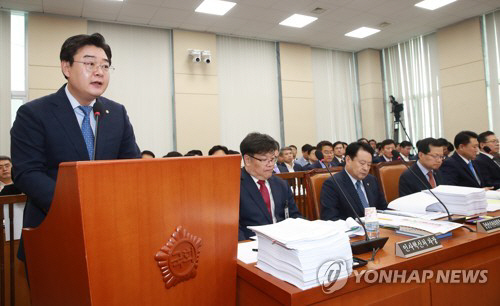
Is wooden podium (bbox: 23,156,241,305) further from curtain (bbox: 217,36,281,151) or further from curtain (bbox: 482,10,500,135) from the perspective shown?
curtain (bbox: 482,10,500,135)

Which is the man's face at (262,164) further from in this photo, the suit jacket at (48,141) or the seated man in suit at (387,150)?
the seated man in suit at (387,150)

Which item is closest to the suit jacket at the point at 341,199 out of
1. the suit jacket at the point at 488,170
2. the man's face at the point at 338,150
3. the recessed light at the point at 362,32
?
the suit jacket at the point at 488,170

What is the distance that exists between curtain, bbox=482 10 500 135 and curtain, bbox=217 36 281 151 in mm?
4150

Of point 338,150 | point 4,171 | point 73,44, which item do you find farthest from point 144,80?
point 73,44

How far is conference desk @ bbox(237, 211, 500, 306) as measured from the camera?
900 mm

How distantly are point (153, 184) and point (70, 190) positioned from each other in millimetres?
166

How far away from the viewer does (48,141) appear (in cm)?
111

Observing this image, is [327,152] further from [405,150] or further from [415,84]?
[415,84]

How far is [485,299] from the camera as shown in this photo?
125cm

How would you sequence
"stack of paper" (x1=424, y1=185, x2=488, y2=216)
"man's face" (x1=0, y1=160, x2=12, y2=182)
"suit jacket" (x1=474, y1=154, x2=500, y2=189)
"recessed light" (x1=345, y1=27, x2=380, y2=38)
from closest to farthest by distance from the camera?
"stack of paper" (x1=424, y1=185, x2=488, y2=216) → "suit jacket" (x1=474, y1=154, x2=500, y2=189) → "man's face" (x1=0, y1=160, x2=12, y2=182) → "recessed light" (x1=345, y1=27, x2=380, y2=38)

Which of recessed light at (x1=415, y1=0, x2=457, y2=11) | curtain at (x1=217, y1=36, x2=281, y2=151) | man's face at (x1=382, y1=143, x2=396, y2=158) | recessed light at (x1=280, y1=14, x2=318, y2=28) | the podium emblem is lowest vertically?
the podium emblem

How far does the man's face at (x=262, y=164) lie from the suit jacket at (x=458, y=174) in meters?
1.98

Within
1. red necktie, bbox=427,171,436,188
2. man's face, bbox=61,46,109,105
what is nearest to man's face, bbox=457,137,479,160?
red necktie, bbox=427,171,436,188

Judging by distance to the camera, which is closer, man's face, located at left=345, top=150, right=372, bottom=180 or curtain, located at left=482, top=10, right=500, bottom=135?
man's face, located at left=345, top=150, right=372, bottom=180
